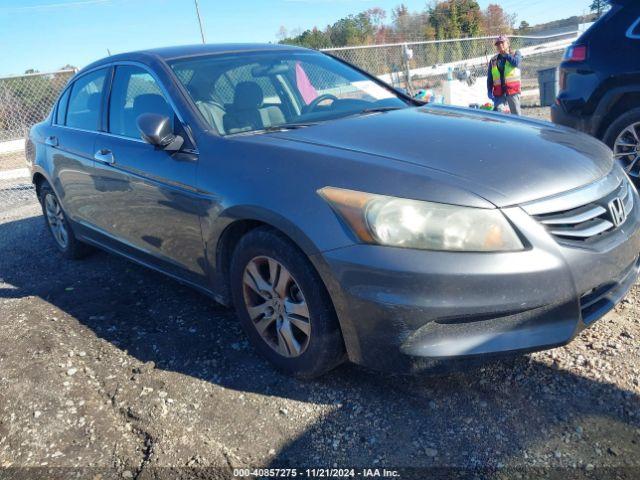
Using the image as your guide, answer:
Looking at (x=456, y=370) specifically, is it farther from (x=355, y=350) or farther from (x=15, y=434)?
(x=15, y=434)

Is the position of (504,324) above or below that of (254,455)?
above

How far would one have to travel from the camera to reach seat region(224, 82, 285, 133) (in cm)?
316

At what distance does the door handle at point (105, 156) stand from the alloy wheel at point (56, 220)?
131 cm

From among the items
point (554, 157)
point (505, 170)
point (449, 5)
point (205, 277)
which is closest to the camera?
point (505, 170)

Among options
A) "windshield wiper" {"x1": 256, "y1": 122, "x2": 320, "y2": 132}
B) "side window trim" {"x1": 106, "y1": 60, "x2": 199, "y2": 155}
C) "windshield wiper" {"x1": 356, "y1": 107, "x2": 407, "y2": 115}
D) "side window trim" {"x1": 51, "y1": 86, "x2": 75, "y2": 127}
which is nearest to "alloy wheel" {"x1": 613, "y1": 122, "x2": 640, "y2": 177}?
"windshield wiper" {"x1": 356, "y1": 107, "x2": 407, "y2": 115}

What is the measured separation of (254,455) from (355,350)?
0.60 m

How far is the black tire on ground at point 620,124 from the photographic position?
15.5 feet

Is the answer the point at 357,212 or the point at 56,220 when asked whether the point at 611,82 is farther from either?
the point at 56,220

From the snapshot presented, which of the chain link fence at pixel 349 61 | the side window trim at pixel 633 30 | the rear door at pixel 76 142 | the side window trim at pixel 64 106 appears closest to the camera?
the rear door at pixel 76 142

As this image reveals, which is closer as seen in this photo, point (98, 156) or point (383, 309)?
point (383, 309)

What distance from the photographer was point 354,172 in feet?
7.88

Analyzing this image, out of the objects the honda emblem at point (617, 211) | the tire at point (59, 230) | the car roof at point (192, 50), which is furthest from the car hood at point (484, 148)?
the tire at point (59, 230)

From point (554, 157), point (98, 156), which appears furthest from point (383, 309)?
point (98, 156)

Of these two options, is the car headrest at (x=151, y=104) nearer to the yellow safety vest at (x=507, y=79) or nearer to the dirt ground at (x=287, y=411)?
the dirt ground at (x=287, y=411)
